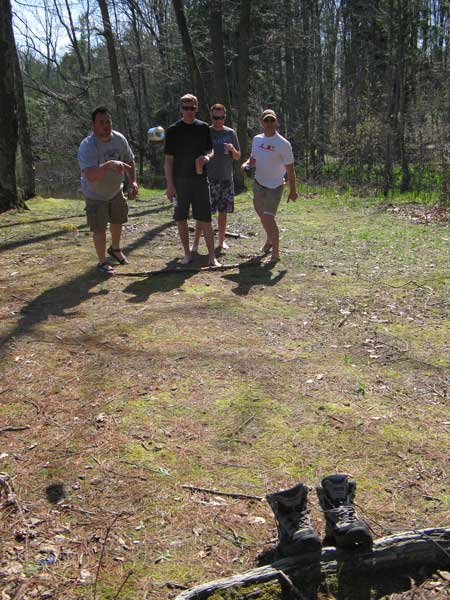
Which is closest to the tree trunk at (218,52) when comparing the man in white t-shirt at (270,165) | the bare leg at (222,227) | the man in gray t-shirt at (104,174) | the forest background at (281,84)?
the forest background at (281,84)

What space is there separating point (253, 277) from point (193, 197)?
1.18 m

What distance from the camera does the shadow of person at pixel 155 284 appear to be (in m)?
5.95

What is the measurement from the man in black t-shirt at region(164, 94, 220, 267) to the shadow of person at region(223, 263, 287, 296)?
577 mm

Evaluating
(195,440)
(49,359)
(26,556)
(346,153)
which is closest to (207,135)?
(49,359)

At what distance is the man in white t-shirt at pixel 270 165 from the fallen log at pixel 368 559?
500cm

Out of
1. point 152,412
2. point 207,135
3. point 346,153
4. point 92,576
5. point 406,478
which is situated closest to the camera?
point 92,576

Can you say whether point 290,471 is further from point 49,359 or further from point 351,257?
point 351,257

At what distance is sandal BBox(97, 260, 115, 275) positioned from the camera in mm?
6736

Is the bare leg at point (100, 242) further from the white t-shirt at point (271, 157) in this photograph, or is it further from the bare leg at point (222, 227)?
the white t-shirt at point (271, 157)

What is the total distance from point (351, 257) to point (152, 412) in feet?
15.6

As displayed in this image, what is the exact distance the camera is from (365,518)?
2.57 meters

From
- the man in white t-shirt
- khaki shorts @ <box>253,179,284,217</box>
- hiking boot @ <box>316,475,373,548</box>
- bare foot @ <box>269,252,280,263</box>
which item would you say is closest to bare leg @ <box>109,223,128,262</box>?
the man in white t-shirt

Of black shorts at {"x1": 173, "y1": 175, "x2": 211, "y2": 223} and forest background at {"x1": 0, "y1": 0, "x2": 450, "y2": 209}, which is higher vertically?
forest background at {"x1": 0, "y1": 0, "x2": 450, "y2": 209}

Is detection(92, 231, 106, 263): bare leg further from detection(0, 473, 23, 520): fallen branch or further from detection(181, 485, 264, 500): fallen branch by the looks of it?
detection(181, 485, 264, 500): fallen branch
